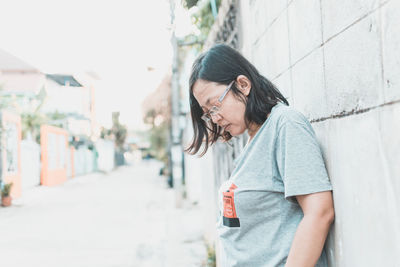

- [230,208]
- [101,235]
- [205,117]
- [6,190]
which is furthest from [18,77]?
[230,208]

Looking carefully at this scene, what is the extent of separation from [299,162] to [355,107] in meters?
0.21

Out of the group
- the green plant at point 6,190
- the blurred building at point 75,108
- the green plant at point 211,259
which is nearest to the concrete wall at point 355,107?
the green plant at point 211,259

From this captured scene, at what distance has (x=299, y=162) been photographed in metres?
1.17

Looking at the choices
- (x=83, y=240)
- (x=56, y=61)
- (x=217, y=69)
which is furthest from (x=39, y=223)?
(x=217, y=69)

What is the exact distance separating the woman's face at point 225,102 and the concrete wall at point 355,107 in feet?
0.84

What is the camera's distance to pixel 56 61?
5.76m

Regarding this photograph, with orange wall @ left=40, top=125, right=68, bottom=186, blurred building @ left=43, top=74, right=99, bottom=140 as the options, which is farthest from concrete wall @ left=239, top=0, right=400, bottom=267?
orange wall @ left=40, top=125, right=68, bottom=186

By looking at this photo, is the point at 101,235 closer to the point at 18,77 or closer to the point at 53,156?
the point at 18,77

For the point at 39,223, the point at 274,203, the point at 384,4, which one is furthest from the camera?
the point at 39,223

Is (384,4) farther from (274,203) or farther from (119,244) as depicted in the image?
Answer: (119,244)

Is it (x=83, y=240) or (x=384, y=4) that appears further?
(x=83, y=240)

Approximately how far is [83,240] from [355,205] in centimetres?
611

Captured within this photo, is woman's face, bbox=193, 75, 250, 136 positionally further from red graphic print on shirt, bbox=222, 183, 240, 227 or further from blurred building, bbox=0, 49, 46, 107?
blurred building, bbox=0, 49, 46, 107

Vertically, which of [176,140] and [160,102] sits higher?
[160,102]
